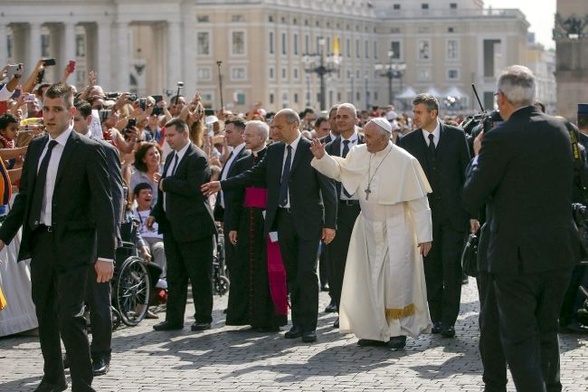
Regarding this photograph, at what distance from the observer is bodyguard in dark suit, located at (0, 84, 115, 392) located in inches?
386

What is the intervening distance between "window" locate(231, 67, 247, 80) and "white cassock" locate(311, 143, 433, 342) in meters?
124

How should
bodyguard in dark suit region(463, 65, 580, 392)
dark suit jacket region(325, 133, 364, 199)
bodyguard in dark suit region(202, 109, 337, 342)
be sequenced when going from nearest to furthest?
bodyguard in dark suit region(463, 65, 580, 392) < bodyguard in dark suit region(202, 109, 337, 342) < dark suit jacket region(325, 133, 364, 199)

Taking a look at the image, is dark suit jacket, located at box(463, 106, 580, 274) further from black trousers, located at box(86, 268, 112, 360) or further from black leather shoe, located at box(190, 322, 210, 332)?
black leather shoe, located at box(190, 322, 210, 332)

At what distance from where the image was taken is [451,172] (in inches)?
524

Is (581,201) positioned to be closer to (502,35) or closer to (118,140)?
A: (118,140)

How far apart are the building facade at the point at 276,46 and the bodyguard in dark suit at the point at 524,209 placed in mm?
54031

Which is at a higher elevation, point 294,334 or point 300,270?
point 300,270

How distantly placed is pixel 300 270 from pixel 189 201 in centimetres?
131

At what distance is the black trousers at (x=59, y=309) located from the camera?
979cm

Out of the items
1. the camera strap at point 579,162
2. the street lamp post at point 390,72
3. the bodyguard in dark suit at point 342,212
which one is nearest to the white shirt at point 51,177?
the camera strap at point 579,162

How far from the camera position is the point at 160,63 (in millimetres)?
100500

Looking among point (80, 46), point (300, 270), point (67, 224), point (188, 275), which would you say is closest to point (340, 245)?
point (300, 270)

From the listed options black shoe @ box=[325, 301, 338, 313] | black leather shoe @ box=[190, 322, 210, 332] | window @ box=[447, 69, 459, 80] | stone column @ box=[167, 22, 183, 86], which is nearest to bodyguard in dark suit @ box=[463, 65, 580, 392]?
black leather shoe @ box=[190, 322, 210, 332]

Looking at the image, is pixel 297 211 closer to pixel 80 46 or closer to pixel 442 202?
pixel 442 202
